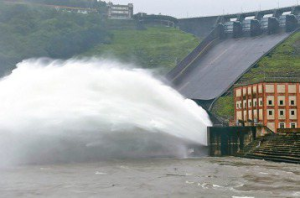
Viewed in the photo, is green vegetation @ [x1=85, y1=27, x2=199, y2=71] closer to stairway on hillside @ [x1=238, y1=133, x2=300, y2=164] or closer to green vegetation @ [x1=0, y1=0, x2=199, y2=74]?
green vegetation @ [x1=0, y1=0, x2=199, y2=74]

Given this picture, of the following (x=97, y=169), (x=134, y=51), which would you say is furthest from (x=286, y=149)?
(x=134, y=51)

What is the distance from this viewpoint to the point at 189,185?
86.0ft

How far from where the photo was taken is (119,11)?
16438cm

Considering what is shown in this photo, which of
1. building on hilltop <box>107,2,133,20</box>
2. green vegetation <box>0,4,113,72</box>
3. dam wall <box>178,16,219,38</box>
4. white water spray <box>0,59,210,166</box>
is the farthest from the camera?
building on hilltop <box>107,2,133,20</box>

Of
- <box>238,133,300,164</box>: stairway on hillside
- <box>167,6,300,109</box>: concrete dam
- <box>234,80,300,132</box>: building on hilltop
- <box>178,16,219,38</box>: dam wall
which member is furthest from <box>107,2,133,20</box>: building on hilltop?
<box>238,133,300,164</box>: stairway on hillside

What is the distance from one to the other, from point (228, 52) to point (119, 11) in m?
65.2

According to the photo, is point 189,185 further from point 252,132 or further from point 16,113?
point 252,132

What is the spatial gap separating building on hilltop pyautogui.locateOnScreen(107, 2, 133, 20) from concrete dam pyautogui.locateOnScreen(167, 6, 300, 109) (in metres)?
35.6

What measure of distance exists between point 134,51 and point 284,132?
93.2 m

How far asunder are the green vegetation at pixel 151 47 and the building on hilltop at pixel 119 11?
710 centimetres

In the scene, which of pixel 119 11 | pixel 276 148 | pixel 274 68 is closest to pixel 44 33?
pixel 119 11

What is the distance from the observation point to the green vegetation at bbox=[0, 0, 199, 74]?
12769 centimetres

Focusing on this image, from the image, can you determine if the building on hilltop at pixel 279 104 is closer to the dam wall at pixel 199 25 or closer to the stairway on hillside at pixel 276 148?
the stairway on hillside at pixel 276 148

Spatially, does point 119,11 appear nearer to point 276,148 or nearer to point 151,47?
point 151,47
